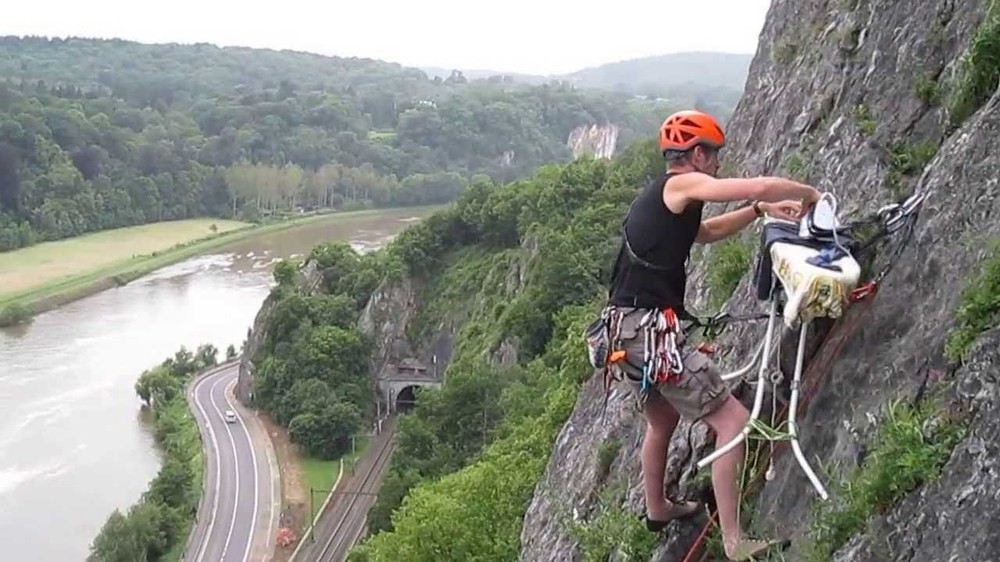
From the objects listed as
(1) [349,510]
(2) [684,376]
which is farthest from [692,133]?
(1) [349,510]

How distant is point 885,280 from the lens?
17.9ft

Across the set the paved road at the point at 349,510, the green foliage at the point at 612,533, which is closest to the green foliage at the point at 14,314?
the paved road at the point at 349,510

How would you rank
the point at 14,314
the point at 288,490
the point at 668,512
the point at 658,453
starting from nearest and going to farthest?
1. the point at 658,453
2. the point at 668,512
3. the point at 288,490
4. the point at 14,314

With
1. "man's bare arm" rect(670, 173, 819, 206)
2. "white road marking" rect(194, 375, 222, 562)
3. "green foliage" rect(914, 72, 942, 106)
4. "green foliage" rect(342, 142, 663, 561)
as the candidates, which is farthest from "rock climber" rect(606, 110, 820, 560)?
"white road marking" rect(194, 375, 222, 562)

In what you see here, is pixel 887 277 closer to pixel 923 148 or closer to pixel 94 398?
pixel 923 148

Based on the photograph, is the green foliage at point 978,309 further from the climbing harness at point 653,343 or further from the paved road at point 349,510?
the paved road at point 349,510

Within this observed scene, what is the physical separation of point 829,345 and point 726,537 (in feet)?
4.03

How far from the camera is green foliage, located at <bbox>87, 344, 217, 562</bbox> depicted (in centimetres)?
3356

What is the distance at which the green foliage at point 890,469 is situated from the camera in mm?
4387

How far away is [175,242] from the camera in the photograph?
316ft

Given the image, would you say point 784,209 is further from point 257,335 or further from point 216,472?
point 257,335

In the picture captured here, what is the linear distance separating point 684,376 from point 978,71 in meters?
2.39

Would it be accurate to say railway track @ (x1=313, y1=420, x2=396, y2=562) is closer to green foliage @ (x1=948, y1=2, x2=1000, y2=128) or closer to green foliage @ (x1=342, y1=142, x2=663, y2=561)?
green foliage @ (x1=342, y1=142, x2=663, y2=561)

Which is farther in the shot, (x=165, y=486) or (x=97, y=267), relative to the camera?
(x=97, y=267)
